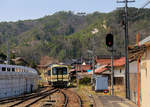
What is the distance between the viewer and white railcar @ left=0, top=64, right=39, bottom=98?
68.0ft

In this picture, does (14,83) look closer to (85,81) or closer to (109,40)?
(109,40)

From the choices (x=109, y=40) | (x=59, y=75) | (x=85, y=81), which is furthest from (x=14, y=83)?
(x=85, y=81)

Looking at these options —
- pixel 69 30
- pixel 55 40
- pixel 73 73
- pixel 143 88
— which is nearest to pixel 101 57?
pixel 73 73

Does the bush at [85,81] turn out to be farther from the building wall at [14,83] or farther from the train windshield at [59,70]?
the building wall at [14,83]

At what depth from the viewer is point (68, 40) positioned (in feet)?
397

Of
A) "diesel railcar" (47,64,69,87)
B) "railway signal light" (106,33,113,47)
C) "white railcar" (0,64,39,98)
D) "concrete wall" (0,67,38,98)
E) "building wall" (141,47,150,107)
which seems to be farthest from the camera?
"diesel railcar" (47,64,69,87)

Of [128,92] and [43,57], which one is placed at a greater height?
[43,57]

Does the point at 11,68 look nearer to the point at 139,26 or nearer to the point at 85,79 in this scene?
the point at 85,79

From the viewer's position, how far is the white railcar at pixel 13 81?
2073cm

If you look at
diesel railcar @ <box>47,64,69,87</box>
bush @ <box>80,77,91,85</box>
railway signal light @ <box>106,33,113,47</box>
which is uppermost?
railway signal light @ <box>106,33,113,47</box>

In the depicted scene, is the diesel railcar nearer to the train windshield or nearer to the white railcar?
the train windshield

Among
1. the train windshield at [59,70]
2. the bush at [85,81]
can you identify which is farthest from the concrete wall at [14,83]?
the bush at [85,81]

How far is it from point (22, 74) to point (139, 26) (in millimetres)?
74172

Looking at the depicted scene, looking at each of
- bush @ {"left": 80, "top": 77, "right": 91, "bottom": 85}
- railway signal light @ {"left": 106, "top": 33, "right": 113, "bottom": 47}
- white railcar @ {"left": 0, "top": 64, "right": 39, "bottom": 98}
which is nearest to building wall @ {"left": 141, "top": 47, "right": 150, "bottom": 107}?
railway signal light @ {"left": 106, "top": 33, "right": 113, "bottom": 47}
